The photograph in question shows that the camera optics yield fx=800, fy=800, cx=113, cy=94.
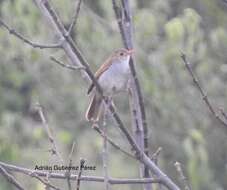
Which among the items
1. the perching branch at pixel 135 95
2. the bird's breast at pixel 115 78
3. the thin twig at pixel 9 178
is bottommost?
the thin twig at pixel 9 178

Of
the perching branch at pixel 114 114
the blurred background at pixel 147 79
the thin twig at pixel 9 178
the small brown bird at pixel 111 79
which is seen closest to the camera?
the thin twig at pixel 9 178

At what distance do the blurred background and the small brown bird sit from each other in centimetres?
144

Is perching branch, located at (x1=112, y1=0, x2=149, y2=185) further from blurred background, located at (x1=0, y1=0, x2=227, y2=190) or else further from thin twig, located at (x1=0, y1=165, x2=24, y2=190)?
blurred background, located at (x1=0, y1=0, x2=227, y2=190)

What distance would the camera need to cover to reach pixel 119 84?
10.8 ft

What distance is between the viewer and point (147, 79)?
555 centimetres

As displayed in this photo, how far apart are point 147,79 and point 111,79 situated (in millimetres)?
2269

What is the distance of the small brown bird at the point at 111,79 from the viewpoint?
10.5 ft

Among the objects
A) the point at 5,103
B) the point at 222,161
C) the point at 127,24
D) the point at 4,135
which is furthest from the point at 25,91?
the point at 127,24

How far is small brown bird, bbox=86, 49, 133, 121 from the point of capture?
3.21 m

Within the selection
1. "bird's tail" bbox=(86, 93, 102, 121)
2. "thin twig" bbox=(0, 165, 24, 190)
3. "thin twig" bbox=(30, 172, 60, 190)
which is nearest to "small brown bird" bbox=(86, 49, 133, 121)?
"bird's tail" bbox=(86, 93, 102, 121)

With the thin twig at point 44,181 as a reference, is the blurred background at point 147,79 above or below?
above

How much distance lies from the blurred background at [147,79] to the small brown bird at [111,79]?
1.44 m

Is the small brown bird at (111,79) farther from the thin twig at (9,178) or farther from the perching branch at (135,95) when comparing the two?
the thin twig at (9,178)

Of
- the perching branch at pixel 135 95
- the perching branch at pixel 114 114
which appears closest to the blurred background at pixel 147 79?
the perching branch at pixel 135 95
